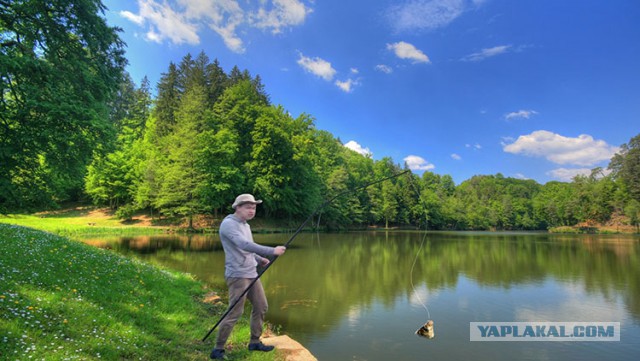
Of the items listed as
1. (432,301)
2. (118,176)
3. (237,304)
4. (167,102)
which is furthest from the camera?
(167,102)

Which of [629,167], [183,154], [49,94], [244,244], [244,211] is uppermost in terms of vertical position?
[629,167]

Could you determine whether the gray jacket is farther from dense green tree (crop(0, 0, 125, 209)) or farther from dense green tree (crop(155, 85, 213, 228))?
dense green tree (crop(155, 85, 213, 228))

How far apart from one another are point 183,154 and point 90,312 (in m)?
39.3

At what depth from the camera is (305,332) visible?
29.9 ft

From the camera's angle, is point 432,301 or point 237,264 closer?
point 237,264

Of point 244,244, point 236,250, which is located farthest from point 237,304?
point 244,244

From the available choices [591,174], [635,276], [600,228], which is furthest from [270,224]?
[591,174]

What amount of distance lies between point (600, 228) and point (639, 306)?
9068 cm

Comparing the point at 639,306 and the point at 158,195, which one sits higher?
the point at 158,195

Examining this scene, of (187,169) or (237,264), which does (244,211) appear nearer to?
(237,264)

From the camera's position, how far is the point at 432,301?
12.8m

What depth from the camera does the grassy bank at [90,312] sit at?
4.47 meters

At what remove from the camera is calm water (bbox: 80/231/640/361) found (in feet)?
27.3

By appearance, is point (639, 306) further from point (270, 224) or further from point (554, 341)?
point (270, 224)
